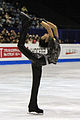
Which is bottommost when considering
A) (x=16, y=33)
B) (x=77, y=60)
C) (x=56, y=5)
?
(x=77, y=60)

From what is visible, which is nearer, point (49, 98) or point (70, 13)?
point (49, 98)

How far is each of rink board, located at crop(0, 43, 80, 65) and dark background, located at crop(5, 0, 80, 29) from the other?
909cm

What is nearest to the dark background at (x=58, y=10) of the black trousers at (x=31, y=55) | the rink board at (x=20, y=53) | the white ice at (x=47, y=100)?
the rink board at (x=20, y=53)

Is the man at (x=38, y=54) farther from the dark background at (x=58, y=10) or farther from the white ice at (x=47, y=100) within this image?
the dark background at (x=58, y=10)

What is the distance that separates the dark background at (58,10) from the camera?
36969 millimetres

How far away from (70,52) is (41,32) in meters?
2.61

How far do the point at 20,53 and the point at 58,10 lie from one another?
1535 centimetres

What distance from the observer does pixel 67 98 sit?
10445 millimetres

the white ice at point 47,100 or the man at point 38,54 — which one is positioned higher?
the man at point 38,54

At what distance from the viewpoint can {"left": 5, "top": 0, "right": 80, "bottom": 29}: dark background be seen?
3697 centimetres

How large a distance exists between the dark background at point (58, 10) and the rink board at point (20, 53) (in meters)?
9.09

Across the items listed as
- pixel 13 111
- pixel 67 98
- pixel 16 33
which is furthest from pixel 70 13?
pixel 13 111

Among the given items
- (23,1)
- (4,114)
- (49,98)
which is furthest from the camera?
(23,1)

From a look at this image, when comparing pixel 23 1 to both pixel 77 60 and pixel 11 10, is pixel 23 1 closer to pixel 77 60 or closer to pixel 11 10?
pixel 11 10
